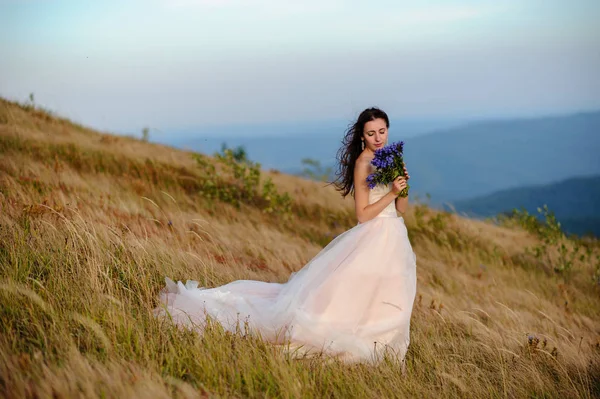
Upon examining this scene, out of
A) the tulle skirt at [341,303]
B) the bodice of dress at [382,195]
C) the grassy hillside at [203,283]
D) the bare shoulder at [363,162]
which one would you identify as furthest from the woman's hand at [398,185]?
the grassy hillside at [203,283]

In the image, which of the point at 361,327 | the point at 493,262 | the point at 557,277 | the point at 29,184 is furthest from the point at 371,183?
the point at 557,277

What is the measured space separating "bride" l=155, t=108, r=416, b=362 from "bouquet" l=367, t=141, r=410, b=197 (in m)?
0.08

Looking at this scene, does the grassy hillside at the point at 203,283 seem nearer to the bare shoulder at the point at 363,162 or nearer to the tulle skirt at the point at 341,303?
the tulle skirt at the point at 341,303

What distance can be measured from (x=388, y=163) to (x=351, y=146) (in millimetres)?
761

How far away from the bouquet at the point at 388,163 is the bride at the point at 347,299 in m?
0.08

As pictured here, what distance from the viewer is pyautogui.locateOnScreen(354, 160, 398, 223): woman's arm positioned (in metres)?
4.59

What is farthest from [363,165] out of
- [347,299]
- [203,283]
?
[203,283]

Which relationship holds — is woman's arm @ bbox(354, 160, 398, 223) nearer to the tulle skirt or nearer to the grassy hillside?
the tulle skirt

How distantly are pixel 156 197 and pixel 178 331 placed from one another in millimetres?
5722

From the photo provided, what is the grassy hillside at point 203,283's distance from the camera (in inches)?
120

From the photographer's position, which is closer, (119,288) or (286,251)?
(119,288)

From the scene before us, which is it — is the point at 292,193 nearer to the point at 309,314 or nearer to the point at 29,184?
the point at 29,184

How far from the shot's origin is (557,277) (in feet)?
32.2

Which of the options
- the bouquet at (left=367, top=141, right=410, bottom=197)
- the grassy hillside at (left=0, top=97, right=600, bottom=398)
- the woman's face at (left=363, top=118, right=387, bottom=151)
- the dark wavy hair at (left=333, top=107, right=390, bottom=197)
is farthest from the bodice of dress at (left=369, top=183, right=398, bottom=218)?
the grassy hillside at (left=0, top=97, right=600, bottom=398)
